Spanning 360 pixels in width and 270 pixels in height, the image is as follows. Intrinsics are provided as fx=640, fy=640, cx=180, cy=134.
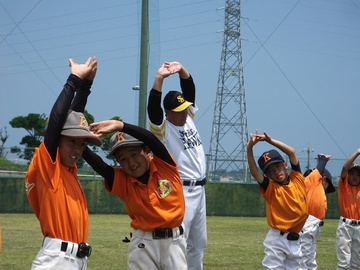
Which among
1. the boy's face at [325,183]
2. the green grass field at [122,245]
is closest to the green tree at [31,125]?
the green grass field at [122,245]

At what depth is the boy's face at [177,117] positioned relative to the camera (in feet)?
21.1

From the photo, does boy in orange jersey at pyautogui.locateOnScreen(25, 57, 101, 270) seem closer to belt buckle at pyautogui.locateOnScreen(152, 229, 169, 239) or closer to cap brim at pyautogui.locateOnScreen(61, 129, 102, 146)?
cap brim at pyautogui.locateOnScreen(61, 129, 102, 146)

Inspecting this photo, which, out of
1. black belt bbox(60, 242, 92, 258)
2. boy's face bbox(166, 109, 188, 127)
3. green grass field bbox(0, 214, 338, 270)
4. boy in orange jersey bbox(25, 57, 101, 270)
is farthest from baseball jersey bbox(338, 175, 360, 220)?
black belt bbox(60, 242, 92, 258)

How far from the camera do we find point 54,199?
4281mm

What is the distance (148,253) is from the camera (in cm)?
500

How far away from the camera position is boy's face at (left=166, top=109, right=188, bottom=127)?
644 cm

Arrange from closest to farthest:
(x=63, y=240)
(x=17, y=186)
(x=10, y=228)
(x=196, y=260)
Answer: (x=63, y=240) → (x=196, y=260) → (x=10, y=228) → (x=17, y=186)

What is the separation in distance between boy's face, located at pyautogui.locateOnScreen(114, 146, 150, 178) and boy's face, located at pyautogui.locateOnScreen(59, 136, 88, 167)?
61 cm

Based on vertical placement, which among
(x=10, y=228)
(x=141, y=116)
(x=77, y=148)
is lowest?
(x=10, y=228)

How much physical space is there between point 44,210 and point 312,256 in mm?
5511

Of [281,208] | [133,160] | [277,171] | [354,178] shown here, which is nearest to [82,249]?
[133,160]

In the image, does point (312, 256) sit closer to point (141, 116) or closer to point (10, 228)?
point (141, 116)

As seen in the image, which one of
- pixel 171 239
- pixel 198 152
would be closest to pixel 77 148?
pixel 171 239

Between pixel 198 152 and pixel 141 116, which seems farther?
pixel 141 116
